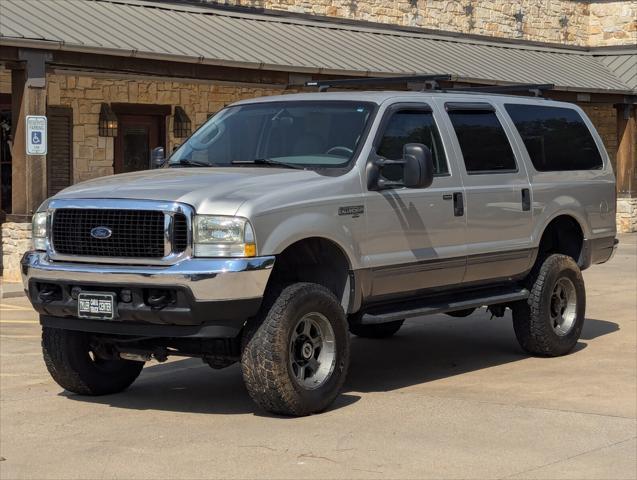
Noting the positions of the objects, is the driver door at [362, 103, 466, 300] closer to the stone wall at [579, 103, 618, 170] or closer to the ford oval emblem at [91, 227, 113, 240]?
the ford oval emblem at [91, 227, 113, 240]

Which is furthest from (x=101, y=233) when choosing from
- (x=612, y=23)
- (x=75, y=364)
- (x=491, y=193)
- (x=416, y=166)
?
(x=612, y=23)

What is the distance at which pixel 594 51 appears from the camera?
30938 millimetres

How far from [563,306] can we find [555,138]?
141 centimetres

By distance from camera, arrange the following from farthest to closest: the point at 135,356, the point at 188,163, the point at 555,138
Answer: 1. the point at 555,138
2. the point at 188,163
3. the point at 135,356

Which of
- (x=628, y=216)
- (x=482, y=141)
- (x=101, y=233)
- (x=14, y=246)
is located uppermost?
(x=482, y=141)

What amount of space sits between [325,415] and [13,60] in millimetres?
9956

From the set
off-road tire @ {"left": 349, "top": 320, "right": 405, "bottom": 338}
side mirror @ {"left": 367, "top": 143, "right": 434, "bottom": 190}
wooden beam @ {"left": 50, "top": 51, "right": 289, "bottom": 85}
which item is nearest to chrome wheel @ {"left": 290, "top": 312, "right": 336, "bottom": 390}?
side mirror @ {"left": 367, "top": 143, "right": 434, "bottom": 190}

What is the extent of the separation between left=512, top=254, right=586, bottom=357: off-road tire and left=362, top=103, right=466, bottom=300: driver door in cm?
106

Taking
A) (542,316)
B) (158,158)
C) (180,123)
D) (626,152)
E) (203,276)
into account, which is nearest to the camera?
(203,276)

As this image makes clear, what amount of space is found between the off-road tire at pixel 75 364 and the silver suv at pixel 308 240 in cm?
1

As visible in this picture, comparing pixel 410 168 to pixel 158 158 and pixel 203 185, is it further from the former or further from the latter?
pixel 158 158

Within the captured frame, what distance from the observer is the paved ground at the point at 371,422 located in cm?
688

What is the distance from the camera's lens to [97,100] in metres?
21.6

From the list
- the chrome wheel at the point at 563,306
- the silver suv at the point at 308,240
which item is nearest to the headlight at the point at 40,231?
the silver suv at the point at 308,240
